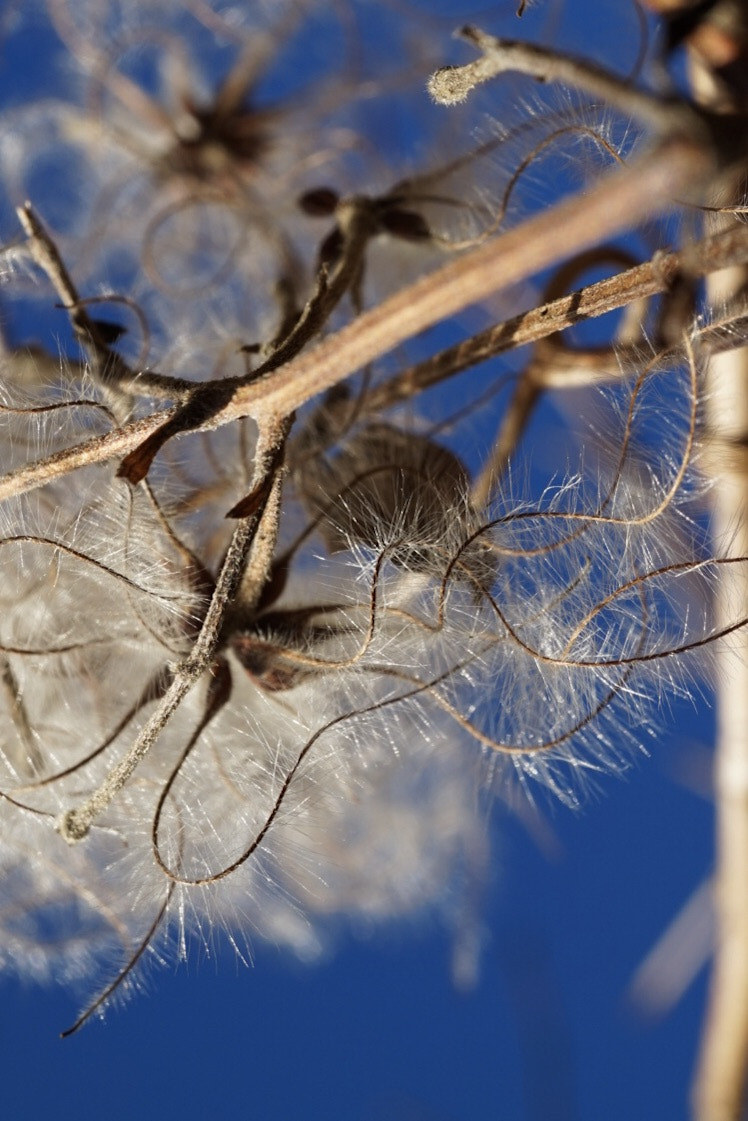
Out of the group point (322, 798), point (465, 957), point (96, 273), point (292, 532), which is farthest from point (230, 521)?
point (465, 957)

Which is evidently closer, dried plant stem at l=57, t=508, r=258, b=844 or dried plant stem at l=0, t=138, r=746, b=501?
dried plant stem at l=0, t=138, r=746, b=501

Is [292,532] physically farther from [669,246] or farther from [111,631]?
[669,246]

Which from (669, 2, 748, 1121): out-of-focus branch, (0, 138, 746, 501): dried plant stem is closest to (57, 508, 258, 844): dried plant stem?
A: (0, 138, 746, 501): dried plant stem

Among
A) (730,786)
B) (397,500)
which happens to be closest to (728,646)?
(397,500)

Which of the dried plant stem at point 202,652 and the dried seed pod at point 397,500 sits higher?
the dried seed pod at point 397,500

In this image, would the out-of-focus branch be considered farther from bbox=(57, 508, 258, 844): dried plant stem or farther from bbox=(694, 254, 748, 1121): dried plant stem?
bbox=(57, 508, 258, 844): dried plant stem

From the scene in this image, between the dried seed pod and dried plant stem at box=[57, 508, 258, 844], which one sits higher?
the dried seed pod

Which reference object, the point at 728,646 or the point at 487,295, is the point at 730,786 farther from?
the point at 487,295

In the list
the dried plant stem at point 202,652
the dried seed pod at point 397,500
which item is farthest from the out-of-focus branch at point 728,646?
the dried plant stem at point 202,652

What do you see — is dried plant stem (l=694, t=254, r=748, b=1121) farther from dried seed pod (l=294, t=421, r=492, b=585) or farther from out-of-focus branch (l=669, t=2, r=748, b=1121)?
dried seed pod (l=294, t=421, r=492, b=585)

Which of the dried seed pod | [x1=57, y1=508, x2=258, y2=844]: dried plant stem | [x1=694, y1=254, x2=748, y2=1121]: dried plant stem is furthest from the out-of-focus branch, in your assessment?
[x1=57, y1=508, x2=258, y2=844]: dried plant stem

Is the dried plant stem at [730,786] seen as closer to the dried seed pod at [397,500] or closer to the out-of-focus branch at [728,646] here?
the out-of-focus branch at [728,646]
